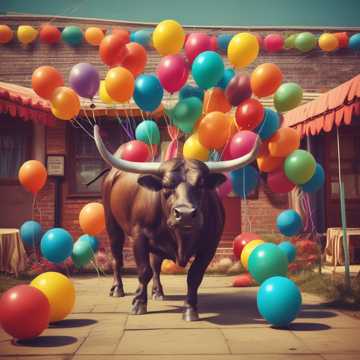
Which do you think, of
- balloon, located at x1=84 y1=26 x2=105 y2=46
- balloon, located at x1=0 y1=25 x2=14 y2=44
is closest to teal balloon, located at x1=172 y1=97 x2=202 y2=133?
balloon, located at x1=84 y1=26 x2=105 y2=46

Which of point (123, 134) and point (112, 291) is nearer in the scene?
point (112, 291)

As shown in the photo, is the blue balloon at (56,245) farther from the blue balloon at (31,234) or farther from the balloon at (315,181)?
the balloon at (315,181)

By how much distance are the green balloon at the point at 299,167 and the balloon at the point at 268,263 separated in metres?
1.02

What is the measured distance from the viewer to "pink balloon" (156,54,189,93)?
18.2 feet

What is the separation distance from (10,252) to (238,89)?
462 cm

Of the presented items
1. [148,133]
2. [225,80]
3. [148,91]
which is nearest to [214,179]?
Result: [148,91]

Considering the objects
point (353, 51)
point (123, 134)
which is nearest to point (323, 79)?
point (353, 51)

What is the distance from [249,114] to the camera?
17.8 feet

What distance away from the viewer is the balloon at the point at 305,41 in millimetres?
11641

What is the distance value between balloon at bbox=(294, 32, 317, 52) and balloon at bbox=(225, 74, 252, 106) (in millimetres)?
6773

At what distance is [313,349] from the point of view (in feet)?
11.1

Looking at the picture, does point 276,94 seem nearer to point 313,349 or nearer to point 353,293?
point 353,293

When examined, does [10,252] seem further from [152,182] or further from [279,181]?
[279,181]

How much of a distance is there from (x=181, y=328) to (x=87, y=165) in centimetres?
708
